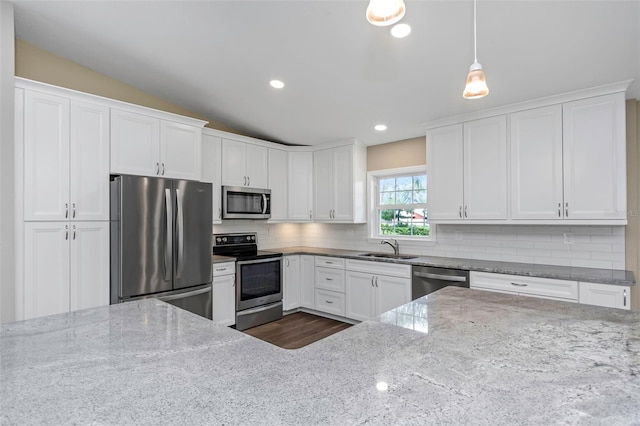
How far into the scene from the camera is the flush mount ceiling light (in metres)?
1.12

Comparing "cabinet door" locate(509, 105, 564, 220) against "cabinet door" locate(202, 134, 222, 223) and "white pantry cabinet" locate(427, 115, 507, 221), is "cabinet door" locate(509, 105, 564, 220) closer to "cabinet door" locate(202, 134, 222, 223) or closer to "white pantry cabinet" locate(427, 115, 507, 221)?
"white pantry cabinet" locate(427, 115, 507, 221)

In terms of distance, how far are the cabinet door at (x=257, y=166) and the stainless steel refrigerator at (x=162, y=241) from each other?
1.01m

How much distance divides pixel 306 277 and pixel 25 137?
321cm

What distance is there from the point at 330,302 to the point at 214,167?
2247mm

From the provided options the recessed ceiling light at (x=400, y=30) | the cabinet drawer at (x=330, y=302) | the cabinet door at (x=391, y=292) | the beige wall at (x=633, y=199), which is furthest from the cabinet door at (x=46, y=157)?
the beige wall at (x=633, y=199)

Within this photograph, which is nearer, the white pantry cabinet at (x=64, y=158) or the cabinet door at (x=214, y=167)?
the white pantry cabinet at (x=64, y=158)

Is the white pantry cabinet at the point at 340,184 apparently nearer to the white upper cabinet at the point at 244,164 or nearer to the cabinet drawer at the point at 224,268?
the white upper cabinet at the point at 244,164

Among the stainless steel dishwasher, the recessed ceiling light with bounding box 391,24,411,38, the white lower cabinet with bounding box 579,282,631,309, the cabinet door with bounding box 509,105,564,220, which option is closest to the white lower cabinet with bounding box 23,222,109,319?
the recessed ceiling light with bounding box 391,24,411,38

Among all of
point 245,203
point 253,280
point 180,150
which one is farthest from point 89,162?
point 253,280

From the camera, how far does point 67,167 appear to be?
2.61 metres

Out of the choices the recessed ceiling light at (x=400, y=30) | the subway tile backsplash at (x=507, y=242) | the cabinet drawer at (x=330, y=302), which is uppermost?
the recessed ceiling light at (x=400, y=30)

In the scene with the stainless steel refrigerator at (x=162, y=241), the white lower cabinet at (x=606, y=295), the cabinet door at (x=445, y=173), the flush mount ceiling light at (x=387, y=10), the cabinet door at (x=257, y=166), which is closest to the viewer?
the flush mount ceiling light at (x=387, y=10)

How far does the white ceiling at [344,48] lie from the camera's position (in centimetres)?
208

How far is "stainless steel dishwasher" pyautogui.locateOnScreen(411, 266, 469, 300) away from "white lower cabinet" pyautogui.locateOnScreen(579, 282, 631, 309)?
85 centimetres
